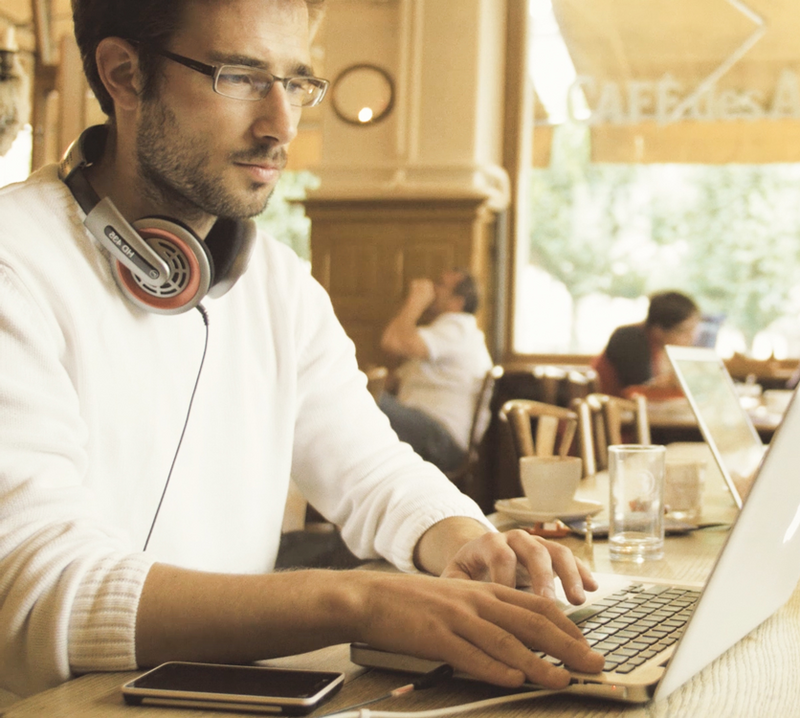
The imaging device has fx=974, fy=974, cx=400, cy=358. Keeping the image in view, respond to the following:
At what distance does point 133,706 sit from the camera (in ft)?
2.17

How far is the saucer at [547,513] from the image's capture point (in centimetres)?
145

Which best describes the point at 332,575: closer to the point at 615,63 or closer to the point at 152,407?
the point at 152,407

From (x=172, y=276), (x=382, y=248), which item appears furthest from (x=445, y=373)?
(x=172, y=276)

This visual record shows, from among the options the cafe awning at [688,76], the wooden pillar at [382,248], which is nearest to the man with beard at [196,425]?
the wooden pillar at [382,248]

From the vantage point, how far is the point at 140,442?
1091 mm

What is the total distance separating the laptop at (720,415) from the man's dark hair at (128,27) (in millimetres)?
867

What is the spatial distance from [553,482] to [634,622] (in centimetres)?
67

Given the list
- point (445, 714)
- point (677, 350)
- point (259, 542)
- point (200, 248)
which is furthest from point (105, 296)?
point (677, 350)

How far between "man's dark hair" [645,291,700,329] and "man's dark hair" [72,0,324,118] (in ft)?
13.1

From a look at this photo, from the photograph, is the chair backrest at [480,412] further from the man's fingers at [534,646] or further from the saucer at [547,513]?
the man's fingers at [534,646]

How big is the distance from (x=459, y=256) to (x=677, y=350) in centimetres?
434

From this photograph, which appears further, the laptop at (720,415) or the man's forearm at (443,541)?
the laptop at (720,415)

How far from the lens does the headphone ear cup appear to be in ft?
3.51

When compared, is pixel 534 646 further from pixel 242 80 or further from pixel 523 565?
pixel 242 80
